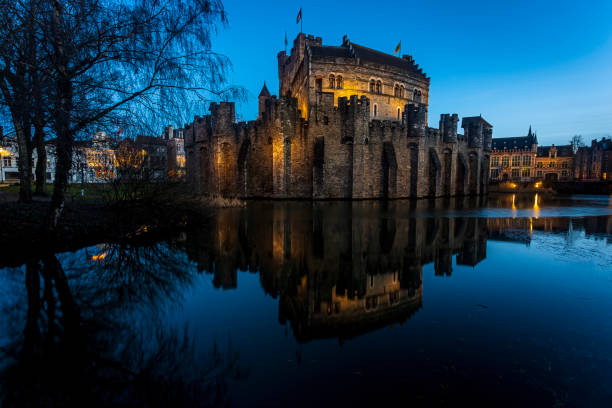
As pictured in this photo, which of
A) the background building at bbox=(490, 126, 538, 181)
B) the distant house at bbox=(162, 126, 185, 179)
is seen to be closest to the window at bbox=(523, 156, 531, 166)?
the background building at bbox=(490, 126, 538, 181)

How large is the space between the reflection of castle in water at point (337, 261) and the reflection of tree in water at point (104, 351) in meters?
1.18

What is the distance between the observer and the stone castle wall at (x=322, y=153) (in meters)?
21.2

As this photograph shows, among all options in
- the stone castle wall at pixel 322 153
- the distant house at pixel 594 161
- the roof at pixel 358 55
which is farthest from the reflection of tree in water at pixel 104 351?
the distant house at pixel 594 161

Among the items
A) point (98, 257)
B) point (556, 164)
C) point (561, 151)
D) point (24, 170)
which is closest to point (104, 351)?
point (98, 257)

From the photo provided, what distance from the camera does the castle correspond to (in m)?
21.3

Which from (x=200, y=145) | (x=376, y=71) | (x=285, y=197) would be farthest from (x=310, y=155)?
(x=376, y=71)

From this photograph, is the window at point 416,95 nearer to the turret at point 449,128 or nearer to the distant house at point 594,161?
the turret at point 449,128

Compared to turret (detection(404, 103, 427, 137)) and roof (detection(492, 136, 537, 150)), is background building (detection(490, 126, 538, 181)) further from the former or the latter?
turret (detection(404, 103, 427, 137))

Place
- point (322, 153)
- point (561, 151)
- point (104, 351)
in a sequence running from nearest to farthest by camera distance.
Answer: point (104, 351) → point (322, 153) → point (561, 151)

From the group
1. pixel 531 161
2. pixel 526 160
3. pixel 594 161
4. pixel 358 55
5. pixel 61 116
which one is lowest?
pixel 61 116

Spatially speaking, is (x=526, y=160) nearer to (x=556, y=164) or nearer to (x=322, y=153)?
(x=556, y=164)

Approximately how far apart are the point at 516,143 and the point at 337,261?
81.4 metres

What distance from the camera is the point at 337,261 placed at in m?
6.04

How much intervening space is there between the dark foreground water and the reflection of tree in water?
0.05ft
